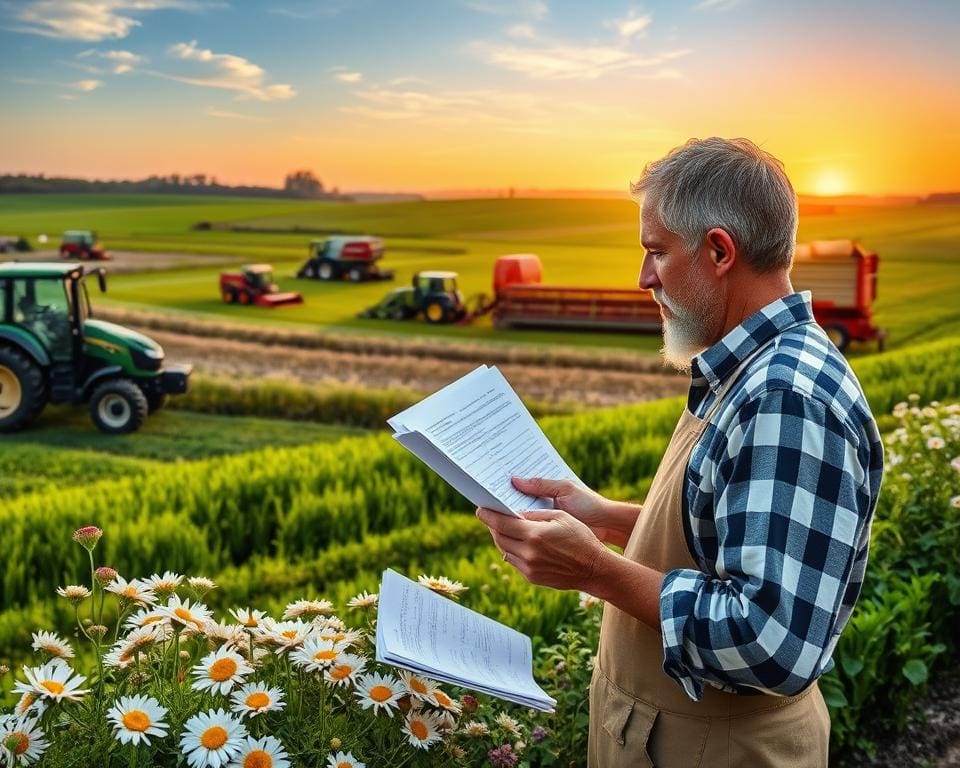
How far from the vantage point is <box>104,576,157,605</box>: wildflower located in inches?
56.6

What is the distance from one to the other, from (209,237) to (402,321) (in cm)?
154

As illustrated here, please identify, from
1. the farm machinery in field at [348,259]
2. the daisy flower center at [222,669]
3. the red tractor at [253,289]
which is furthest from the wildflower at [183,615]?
the farm machinery in field at [348,259]

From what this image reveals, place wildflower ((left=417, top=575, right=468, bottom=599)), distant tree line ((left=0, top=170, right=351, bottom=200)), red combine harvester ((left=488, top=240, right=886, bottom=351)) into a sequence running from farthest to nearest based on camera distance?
red combine harvester ((left=488, top=240, right=886, bottom=351)) < distant tree line ((left=0, top=170, right=351, bottom=200)) < wildflower ((left=417, top=575, right=468, bottom=599))

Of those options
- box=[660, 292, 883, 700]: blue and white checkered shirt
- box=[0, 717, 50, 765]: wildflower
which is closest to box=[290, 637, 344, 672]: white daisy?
box=[0, 717, 50, 765]: wildflower

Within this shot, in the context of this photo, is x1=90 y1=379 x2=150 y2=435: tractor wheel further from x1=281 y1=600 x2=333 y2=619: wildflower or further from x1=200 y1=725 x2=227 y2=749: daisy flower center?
x1=200 y1=725 x2=227 y2=749: daisy flower center

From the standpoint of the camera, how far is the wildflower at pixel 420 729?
4.31 ft

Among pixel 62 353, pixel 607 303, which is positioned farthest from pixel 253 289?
pixel 607 303

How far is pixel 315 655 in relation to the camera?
136 cm

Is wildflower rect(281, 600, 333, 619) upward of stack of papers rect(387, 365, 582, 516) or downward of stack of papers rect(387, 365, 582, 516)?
downward

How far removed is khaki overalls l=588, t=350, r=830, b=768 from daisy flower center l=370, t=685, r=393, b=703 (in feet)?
1.08

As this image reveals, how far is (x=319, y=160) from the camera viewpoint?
7.19 metres

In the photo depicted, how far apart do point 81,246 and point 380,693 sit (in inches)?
235

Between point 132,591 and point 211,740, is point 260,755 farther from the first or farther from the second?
point 132,591

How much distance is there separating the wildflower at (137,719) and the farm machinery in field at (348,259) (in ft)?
20.9
